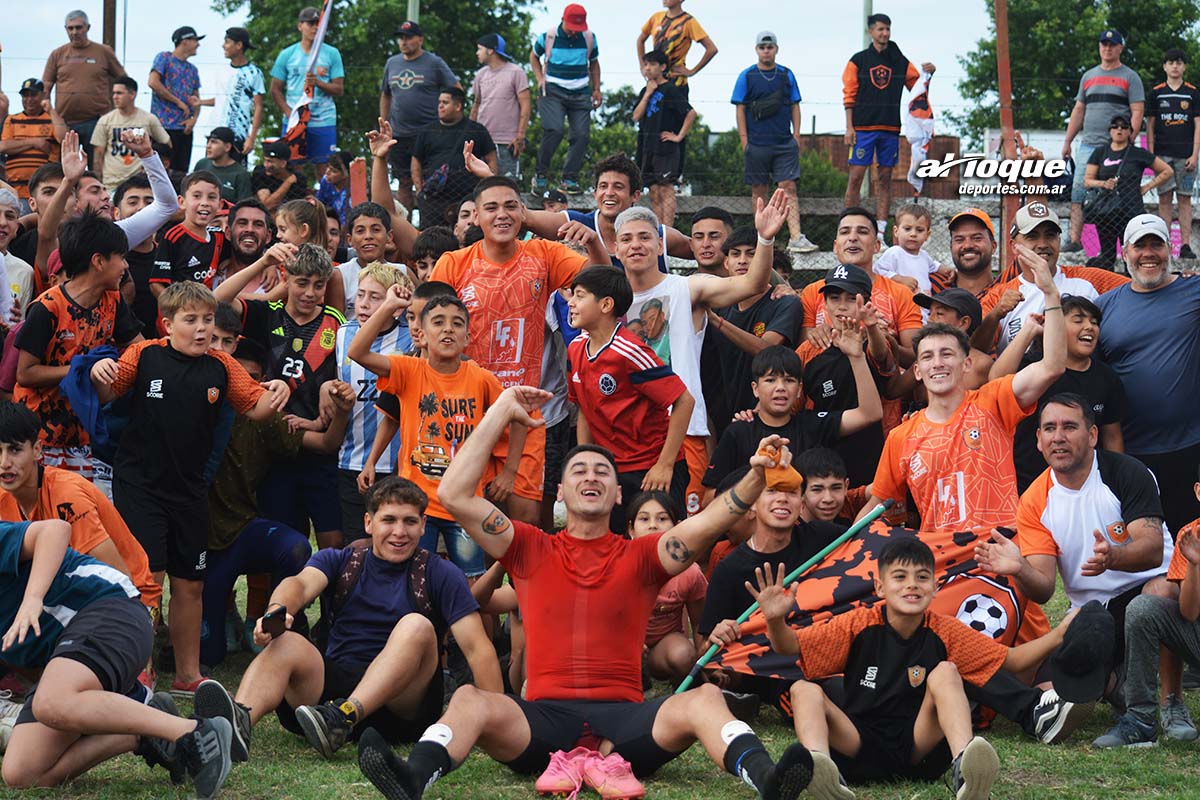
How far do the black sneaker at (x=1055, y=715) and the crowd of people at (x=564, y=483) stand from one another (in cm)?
2

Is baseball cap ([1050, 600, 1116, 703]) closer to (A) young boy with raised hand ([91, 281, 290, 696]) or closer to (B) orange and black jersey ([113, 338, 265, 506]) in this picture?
(A) young boy with raised hand ([91, 281, 290, 696])

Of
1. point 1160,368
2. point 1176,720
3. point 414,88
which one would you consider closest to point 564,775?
point 1176,720

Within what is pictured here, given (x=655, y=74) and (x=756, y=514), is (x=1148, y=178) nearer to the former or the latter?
(x=655, y=74)

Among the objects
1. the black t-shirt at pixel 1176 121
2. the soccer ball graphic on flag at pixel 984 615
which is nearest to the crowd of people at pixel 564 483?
the soccer ball graphic on flag at pixel 984 615

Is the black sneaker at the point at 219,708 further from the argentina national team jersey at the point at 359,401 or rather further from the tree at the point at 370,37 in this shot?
the tree at the point at 370,37

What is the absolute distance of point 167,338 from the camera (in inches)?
303

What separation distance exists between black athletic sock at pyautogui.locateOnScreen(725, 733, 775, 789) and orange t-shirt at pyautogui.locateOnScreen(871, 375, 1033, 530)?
87.4 inches

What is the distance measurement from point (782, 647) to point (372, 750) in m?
1.84

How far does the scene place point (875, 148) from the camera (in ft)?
50.2

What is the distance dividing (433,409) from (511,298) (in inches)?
37.5

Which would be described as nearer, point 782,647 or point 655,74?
point 782,647

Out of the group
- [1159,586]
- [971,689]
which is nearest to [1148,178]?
[1159,586]

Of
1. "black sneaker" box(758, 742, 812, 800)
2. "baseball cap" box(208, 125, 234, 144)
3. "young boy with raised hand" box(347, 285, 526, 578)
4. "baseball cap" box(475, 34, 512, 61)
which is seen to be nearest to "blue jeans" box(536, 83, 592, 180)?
"baseball cap" box(475, 34, 512, 61)

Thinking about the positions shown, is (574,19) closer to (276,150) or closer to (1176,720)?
(276,150)
